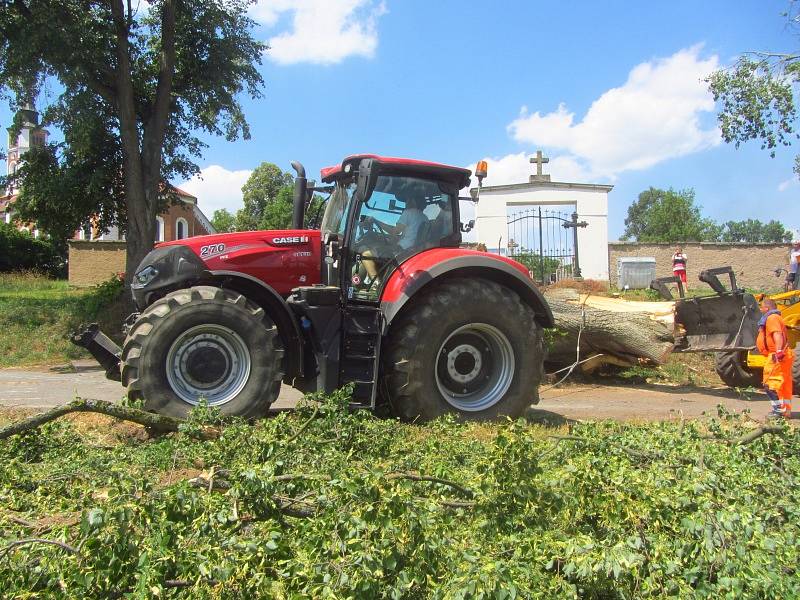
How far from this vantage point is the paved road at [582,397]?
7.44 meters

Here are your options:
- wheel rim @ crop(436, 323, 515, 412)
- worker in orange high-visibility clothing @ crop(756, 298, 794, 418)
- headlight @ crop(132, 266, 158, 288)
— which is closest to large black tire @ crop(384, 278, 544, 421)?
wheel rim @ crop(436, 323, 515, 412)

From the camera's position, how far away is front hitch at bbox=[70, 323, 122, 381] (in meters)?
5.19

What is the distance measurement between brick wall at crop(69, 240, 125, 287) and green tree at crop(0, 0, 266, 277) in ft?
30.0

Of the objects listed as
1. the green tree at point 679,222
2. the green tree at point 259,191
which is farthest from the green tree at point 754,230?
the green tree at point 259,191

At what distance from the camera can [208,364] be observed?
5.04 metres

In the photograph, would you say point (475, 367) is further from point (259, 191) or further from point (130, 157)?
point (259, 191)

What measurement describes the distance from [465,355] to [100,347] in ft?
10.1

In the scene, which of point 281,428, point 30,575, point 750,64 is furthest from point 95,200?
point 750,64

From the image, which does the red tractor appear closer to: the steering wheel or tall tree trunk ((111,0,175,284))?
the steering wheel

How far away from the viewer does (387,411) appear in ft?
18.6

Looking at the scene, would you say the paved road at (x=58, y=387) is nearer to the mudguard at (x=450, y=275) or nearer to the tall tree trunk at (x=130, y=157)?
the mudguard at (x=450, y=275)

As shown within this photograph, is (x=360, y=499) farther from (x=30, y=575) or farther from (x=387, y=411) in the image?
(x=387, y=411)

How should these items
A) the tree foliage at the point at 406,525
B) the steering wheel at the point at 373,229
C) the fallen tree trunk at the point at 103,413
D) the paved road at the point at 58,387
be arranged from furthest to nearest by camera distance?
the paved road at the point at 58,387
the steering wheel at the point at 373,229
the fallen tree trunk at the point at 103,413
the tree foliage at the point at 406,525

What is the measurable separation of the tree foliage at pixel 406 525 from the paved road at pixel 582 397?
3.61 metres
